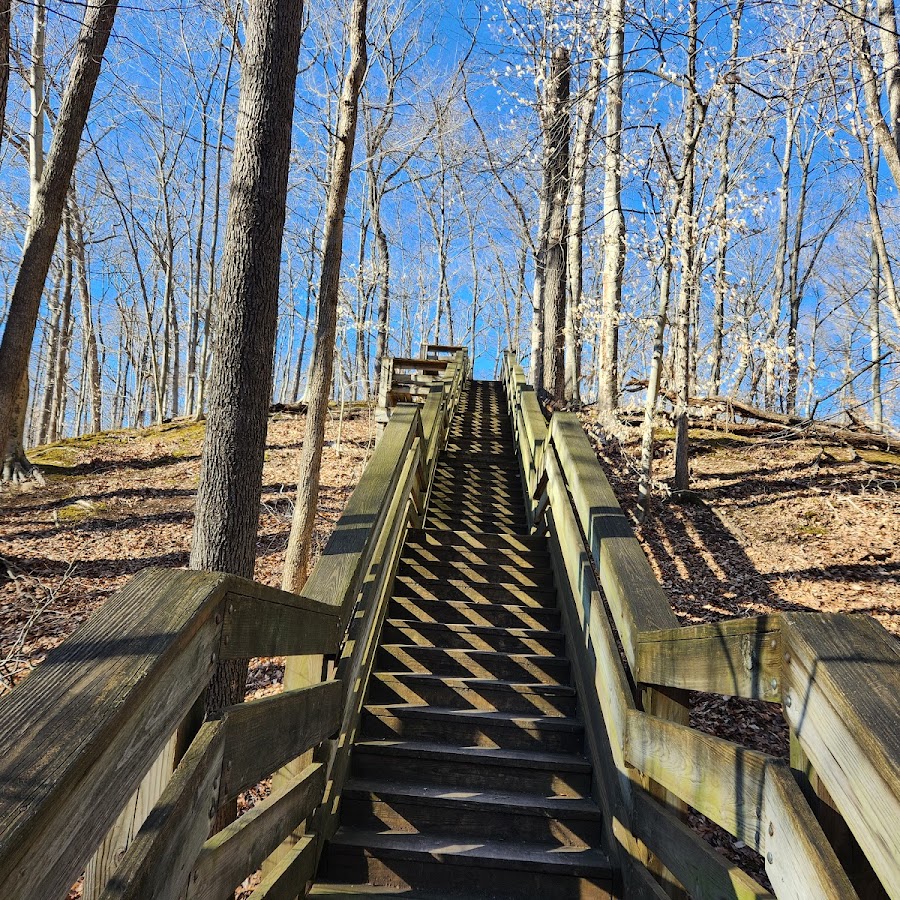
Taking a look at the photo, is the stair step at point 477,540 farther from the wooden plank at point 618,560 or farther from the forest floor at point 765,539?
the forest floor at point 765,539

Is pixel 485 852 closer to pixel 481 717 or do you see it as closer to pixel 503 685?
pixel 481 717

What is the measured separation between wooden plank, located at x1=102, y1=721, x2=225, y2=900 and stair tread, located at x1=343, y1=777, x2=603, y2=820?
1719 millimetres

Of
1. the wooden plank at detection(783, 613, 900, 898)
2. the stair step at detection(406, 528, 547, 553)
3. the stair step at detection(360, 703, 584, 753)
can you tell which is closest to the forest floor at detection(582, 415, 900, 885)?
the stair step at detection(360, 703, 584, 753)

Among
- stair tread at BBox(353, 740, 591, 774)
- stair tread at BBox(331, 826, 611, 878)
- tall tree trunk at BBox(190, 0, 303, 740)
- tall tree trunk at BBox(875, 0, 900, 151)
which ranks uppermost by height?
tall tree trunk at BBox(875, 0, 900, 151)

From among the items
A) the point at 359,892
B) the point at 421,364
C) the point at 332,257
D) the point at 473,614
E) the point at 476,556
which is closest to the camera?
the point at 359,892

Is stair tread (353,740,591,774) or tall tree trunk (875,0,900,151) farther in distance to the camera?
tall tree trunk (875,0,900,151)

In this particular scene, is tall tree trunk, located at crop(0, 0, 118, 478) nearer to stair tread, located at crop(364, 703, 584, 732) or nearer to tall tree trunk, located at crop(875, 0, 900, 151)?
stair tread, located at crop(364, 703, 584, 732)

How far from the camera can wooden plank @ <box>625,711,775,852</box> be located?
5.25ft

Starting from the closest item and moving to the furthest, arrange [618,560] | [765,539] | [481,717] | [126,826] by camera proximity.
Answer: [126,826]
[618,560]
[481,717]
[765,539]

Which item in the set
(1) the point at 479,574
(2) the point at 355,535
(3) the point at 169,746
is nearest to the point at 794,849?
(3) the point at 169,746

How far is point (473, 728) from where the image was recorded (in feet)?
12.1

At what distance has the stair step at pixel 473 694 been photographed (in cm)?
392

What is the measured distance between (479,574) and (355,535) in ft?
6.61

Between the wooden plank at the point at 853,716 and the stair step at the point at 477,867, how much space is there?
1825 millimetres
